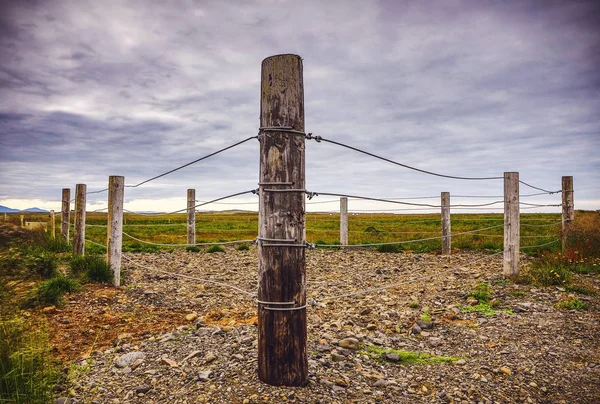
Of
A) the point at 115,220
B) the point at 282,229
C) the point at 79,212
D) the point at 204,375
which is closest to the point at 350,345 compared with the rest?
the point at 204,375

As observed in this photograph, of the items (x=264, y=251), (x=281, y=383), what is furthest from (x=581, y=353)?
(x=264, y=251)

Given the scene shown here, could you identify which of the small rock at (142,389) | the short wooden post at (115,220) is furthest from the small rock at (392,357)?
the short wooden post at (115,220)

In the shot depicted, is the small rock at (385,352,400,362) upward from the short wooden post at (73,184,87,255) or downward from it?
downward

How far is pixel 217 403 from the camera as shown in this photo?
331 cm

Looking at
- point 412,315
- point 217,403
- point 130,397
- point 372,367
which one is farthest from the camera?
point 412,315

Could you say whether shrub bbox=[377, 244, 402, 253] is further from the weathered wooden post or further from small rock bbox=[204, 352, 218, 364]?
small rock bbox=[204, 352, 218, 364]

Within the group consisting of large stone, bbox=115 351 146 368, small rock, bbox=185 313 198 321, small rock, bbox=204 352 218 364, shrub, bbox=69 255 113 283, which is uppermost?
shrub, bbox=69 255 113 283

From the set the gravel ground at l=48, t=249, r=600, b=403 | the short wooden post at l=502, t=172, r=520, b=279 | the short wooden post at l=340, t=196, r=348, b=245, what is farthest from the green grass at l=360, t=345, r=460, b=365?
the short wooden post at l=340, t=196, r=348, b=245

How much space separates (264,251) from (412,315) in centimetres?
403

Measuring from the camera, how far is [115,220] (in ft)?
26.4

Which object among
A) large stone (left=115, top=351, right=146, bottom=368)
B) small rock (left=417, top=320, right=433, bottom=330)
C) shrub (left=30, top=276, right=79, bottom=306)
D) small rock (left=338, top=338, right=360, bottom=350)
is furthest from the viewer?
shrub (left=30, top=276, right=79, bottom=306)

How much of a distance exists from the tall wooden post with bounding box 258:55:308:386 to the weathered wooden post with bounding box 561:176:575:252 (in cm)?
1041

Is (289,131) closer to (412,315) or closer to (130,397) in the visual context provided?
(130,397)

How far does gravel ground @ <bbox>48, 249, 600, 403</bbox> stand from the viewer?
3738mm
